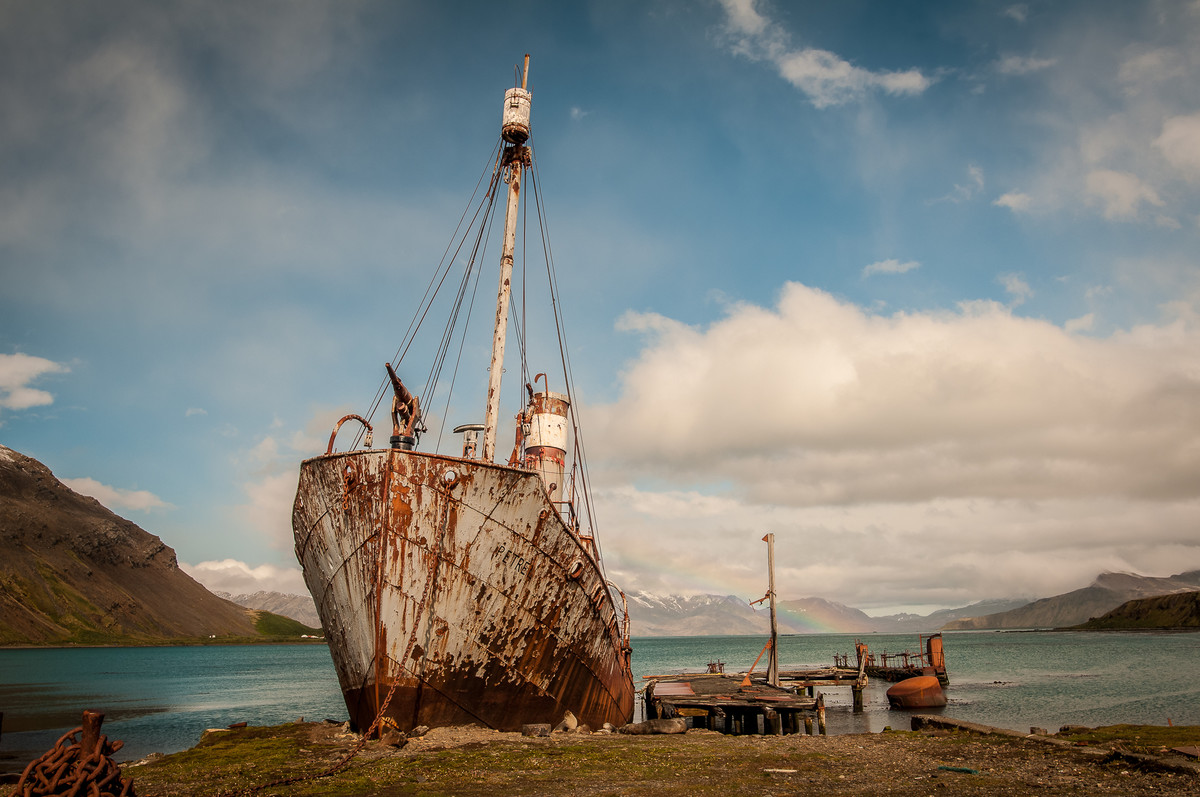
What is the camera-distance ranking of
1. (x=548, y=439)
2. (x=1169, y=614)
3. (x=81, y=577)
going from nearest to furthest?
(x=548, y=439), (x=81, y=577), (x=1169, y=614)

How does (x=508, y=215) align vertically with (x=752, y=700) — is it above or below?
above

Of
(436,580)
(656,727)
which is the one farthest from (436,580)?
(656,727)

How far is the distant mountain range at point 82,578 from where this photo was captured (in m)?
128

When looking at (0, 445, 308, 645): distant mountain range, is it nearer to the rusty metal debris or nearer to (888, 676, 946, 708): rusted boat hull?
(888, 676, 946, 708): rusted boat hull

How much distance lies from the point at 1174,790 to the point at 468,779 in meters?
9.44

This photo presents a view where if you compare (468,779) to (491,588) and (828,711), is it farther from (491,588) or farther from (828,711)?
(828,711)

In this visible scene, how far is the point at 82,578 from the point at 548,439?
16935cm

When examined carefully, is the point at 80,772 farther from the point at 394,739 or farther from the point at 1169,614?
the point at 1169,614

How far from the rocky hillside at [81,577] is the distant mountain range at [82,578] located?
0.75 feet

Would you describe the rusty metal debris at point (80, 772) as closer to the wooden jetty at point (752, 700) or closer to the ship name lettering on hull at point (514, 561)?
the ship name lettering on hull at point (514, 561)

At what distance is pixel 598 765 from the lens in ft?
39.1

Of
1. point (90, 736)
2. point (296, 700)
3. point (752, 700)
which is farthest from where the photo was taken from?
point (296, 700)

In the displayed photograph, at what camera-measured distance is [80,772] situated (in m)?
6.06

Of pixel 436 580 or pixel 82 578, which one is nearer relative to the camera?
pixel 436 580
